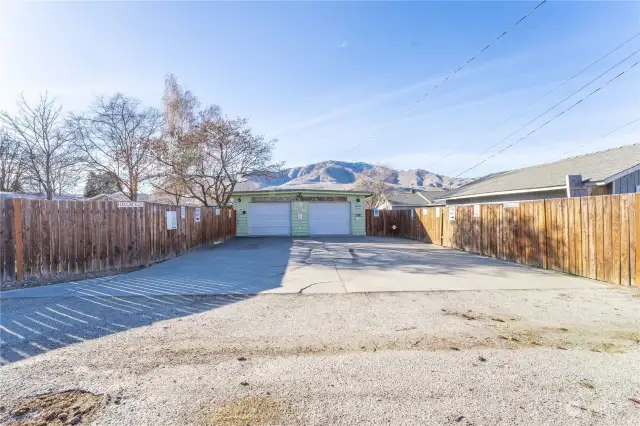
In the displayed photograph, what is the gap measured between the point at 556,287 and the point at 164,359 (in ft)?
22.2

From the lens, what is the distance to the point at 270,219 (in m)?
21.4

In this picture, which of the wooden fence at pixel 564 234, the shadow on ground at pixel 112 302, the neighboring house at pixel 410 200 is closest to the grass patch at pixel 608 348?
the wooden fence at pixel 564 234

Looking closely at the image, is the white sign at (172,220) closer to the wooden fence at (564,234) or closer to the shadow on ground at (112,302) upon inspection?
the shadow on ground at (112,302)

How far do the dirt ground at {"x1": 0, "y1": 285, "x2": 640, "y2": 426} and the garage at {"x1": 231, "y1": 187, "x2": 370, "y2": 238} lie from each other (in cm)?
1655

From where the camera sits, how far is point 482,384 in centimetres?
273

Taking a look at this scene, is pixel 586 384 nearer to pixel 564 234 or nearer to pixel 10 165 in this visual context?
pixel 564 234

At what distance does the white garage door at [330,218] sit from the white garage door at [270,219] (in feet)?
5.28

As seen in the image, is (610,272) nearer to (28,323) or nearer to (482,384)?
(482,384)

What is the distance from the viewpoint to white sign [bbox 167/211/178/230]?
1056cm

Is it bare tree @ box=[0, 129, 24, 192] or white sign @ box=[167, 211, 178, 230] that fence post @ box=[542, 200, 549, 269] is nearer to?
white sign @ box=[167, 211, 178, 230]

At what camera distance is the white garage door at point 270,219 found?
70.2 ft

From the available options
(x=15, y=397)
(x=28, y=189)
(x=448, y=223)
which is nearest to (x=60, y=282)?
(x=15, y=397)

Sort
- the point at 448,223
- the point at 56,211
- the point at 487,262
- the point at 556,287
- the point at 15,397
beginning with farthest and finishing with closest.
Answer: the point at 448,223 → the point at 487,262 → the point at 56,211 → the point at 556,287 → the point at 15,397

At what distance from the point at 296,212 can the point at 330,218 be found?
2270 millimetres
